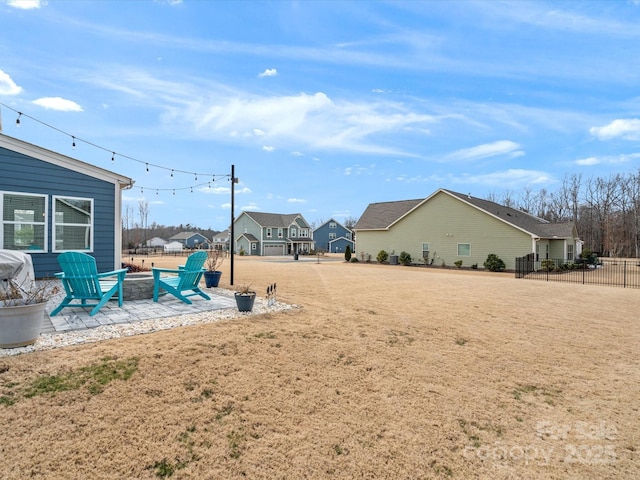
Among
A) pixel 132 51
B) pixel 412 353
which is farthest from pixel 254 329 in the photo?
pixel 132 51

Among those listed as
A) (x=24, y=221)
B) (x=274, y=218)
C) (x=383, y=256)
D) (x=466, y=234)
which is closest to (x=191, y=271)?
(x=24, y=221)

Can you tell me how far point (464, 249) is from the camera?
80.7 feet

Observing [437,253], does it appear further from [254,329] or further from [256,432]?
[256,432]

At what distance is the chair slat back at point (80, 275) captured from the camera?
585cm

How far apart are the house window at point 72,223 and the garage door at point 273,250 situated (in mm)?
38460

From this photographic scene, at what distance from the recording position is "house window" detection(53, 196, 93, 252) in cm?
996

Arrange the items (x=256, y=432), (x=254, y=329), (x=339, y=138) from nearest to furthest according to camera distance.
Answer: (x=256, y=432), (x=254, y=329), (x=339, y=138)

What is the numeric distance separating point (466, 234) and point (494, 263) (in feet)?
9.97

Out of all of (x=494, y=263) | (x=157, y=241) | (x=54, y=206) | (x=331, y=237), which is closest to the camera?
(x=54, y=206)

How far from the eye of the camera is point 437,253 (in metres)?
25.9

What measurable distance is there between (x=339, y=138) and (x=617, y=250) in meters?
42.3

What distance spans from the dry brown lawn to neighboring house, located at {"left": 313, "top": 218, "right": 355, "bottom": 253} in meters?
50.4

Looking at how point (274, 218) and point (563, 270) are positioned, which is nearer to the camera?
point (563, 270)

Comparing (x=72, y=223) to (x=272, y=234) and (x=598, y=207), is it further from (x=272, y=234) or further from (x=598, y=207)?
(x=598, y=207)
